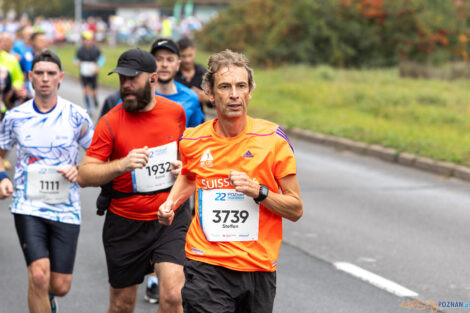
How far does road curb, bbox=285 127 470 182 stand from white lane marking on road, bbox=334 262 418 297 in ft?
17.4

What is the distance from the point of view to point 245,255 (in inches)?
163

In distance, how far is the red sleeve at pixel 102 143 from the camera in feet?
17.0

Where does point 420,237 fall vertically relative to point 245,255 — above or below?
below

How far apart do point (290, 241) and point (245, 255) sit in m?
4.32

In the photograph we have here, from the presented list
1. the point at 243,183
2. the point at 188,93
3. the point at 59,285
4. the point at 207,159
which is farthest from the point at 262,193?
the point at 188,93

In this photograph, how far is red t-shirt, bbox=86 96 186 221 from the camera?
17.0ft

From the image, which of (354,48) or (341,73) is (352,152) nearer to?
(341,73)

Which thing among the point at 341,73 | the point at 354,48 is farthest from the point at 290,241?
the point at 354,48

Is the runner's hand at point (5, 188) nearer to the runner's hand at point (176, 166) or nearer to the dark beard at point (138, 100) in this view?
the dark beard at point (138, 100)

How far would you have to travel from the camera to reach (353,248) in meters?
8.10

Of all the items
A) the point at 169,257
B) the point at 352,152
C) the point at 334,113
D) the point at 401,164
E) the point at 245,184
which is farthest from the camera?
the point at 334,113

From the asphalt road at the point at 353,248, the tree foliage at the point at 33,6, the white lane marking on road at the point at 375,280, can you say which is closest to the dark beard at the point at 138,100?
the asphalt road at the point at 353,248

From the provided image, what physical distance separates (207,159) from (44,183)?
5.82 ft

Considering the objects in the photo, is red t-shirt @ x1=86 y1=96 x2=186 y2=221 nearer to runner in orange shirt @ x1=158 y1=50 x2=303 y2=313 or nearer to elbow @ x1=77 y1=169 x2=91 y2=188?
elbow @ x1=77 y1=169 x2=91 y2=188
